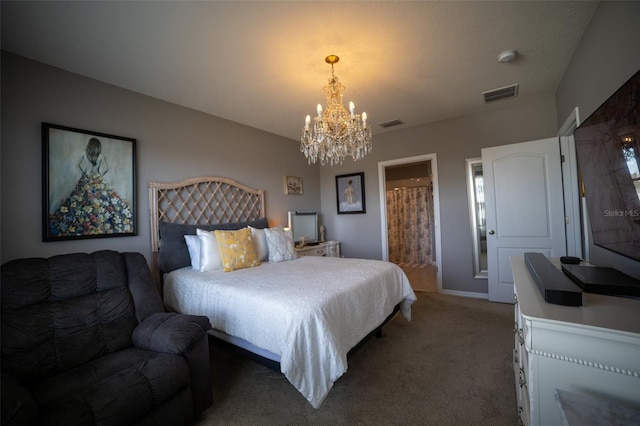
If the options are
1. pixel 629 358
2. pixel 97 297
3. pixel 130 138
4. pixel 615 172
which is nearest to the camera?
pixel 629 358

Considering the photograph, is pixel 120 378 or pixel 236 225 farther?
pixel 236 225

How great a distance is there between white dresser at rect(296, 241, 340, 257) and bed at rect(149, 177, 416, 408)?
0.73 meters

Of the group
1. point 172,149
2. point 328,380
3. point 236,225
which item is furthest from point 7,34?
point 328,380

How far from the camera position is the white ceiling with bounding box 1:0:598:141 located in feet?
5.37

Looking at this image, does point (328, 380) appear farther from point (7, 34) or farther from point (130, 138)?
point (7, 34)

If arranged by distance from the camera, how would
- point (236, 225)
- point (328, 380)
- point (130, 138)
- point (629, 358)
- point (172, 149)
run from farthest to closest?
point (236, 225) < point (172, 149) < point (130, 138) < point (328, 380) < point (629, 358)

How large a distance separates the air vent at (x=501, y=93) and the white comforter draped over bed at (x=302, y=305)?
2.35 meters

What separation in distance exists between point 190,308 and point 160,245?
87 cm

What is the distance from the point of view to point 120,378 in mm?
1209

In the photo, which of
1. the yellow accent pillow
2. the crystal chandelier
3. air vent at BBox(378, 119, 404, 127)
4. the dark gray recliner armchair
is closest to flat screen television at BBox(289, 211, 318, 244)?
the yellow accent pillow

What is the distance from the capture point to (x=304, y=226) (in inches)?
177

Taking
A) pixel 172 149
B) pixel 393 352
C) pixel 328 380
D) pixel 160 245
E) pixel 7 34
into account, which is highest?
pixel 7 34

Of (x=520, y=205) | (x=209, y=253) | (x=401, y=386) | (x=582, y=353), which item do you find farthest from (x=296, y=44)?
(x=520, y=205)

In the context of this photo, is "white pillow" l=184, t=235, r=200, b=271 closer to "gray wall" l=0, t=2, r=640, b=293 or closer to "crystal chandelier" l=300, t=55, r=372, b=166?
"gray wall" l=0, t=2, r=640, b=293
